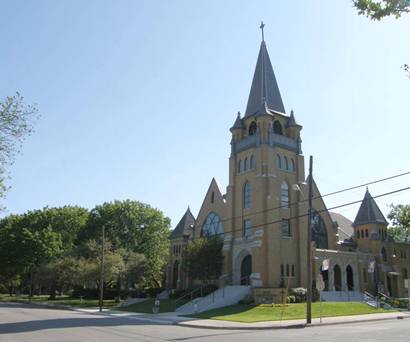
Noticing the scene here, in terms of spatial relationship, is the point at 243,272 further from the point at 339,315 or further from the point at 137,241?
the point at 137,241

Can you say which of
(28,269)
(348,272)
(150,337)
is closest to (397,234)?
(348,272)

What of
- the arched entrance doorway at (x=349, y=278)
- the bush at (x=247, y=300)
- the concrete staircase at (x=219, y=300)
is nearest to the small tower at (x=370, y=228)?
the arched entrance doorway at (x=349, y=278)

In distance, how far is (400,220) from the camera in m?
57.9

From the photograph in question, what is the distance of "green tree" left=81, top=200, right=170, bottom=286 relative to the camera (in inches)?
2576

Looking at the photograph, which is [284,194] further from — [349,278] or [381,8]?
[381,8]

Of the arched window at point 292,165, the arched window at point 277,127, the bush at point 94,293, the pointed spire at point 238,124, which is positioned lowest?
the bush at point 94,293

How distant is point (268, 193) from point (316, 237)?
8883 millimetres

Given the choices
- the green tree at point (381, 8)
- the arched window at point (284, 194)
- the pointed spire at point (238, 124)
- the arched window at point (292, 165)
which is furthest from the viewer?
the pointed spire at point (238, 124)

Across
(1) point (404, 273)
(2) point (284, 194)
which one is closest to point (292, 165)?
(2) point (284, 194)

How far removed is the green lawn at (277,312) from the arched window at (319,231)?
11365 mm

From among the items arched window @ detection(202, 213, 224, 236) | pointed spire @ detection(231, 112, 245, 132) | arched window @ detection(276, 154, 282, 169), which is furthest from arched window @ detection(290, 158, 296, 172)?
arched window @ detection(202, 213, 224, 236)

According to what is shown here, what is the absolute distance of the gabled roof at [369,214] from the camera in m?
56.8

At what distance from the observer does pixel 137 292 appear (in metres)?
59.4

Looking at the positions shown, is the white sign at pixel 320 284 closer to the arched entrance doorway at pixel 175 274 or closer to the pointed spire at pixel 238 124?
the pointed spire at pixel 238 124
